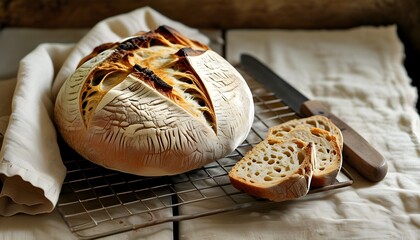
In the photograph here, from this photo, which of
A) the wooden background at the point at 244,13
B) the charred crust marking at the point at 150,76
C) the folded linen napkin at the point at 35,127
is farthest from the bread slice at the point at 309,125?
the wooden background at the point at 244,13

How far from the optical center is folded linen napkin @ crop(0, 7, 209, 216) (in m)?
0.90

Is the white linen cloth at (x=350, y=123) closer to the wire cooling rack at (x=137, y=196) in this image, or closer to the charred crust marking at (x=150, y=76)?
the wire cooling rack at (x=137, y=196)

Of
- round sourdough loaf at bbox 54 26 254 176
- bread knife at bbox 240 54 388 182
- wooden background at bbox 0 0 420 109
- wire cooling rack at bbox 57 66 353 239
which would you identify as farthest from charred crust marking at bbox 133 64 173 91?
wooden background at bbox 0 0 420 109

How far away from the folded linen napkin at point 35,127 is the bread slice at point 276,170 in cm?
27

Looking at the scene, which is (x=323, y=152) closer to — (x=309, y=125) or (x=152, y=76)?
(x=309, y=125)

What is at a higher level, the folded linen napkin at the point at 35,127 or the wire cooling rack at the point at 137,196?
the folded linen napkin at the point at 35,127

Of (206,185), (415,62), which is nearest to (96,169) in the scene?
(206,185)

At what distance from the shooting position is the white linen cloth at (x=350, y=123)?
0.88m

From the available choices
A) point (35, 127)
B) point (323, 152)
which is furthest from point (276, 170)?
point (35, 127)

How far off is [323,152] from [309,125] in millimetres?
87

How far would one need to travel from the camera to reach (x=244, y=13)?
1508 millimetres

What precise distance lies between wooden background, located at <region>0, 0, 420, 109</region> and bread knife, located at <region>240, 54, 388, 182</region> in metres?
0.22

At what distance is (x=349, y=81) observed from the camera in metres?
1.29

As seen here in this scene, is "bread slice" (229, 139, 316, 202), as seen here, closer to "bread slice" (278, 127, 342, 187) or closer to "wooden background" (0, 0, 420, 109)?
"bread slice" (278, 127, 342, 187)
